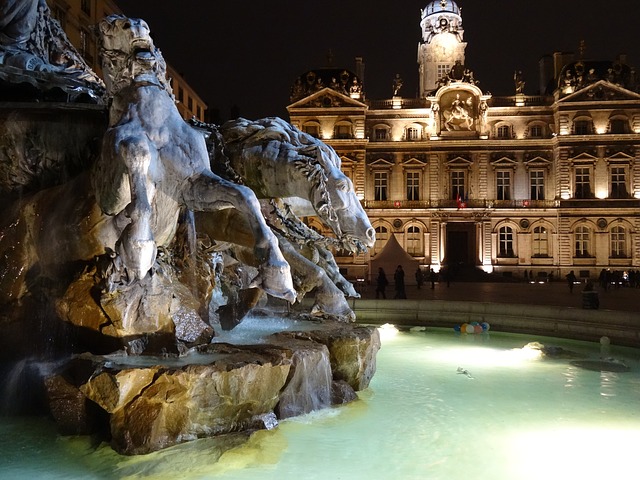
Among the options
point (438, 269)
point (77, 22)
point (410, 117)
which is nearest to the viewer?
point (77, 22)

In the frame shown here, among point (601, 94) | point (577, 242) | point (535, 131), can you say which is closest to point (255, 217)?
point (577, 242)

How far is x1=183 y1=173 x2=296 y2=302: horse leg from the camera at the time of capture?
4.35 m

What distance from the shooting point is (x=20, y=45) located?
24.2ft

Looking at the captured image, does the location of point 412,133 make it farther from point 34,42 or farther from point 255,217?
point 255,217

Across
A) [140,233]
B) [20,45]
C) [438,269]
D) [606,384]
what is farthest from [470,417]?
[438,269]

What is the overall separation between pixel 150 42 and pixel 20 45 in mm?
3270

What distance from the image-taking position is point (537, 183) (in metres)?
41.6

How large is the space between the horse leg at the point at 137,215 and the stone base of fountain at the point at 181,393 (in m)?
0.70

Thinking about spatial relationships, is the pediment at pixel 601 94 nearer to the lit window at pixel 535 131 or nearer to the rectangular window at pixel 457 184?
the lit window at pixel 535 131

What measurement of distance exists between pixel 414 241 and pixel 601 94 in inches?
617

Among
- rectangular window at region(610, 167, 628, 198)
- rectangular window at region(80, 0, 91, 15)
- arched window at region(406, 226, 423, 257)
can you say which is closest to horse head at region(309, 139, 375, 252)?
rectangular window at region(80, 0, 91, 15)

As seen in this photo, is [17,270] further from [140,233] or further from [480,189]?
[480,189]

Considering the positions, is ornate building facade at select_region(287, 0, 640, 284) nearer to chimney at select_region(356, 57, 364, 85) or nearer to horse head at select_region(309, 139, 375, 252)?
chimney at select_region(356, 57, 364, 85)

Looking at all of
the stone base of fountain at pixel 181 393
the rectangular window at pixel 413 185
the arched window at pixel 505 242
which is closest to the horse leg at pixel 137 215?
the stone base of fountain at pixel 181 393
